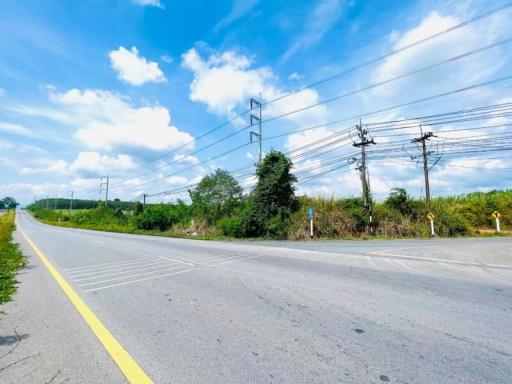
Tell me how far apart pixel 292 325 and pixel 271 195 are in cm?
1625

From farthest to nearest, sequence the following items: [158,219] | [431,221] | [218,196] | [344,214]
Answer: [158,219] → [218,196] → [344,214] → [431,221]

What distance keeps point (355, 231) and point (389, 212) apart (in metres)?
2.81

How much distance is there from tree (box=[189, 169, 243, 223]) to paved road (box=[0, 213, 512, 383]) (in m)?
19.0

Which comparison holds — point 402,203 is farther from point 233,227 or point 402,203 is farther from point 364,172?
point 233,227

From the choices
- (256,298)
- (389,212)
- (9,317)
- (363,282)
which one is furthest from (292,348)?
(389,212)

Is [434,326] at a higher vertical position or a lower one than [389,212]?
lower

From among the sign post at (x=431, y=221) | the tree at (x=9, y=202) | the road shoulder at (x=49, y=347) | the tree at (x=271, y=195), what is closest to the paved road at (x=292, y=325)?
the road shoulder at (x=49, y=347)

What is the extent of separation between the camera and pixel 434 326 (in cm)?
331

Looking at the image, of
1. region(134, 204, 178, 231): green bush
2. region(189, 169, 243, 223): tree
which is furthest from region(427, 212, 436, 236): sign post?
region(134, 204, 178, 231): green bush

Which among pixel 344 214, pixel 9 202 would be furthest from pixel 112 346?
pixel 9 202

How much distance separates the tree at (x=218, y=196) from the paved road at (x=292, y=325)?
19017 millimetres

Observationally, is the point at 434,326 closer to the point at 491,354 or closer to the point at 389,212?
the point at 491,354

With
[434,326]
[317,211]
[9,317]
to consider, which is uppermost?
[317,211]

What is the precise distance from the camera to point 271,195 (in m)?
19.6
